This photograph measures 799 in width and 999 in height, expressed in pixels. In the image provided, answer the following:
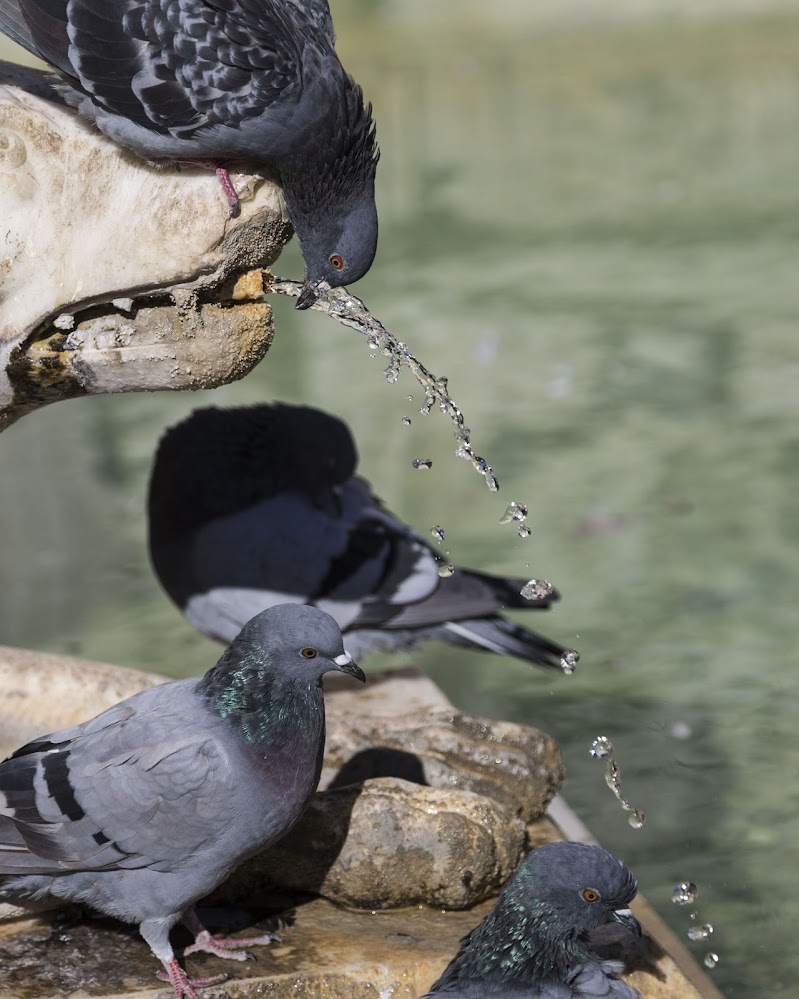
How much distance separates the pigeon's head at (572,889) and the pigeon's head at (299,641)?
0.57 m

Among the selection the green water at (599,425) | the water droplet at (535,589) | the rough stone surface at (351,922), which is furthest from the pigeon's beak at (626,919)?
the water droplet at (535,589)

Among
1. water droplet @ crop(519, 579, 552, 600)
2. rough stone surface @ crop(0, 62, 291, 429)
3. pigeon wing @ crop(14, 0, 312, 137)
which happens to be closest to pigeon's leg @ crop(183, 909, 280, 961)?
rough stone surface @ crop(0, 62, 291, 429)

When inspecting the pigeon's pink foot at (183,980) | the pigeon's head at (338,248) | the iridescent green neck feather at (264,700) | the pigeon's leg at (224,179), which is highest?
the pigeon's leg at (224,179)

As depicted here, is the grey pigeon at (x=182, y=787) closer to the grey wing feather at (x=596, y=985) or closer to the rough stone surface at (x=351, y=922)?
the rough stone surface at (x=351, y=922)

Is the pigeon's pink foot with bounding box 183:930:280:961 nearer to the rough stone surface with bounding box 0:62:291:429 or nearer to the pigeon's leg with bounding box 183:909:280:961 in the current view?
the pigeon's leg with bounding box 183:909:280:961

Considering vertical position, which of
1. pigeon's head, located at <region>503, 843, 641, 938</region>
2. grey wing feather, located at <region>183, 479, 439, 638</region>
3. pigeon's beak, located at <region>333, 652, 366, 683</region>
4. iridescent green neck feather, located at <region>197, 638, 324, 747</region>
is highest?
pigeon's beak, located at <region>333, 652, 366, 683</region>

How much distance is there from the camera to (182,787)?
3061 mm

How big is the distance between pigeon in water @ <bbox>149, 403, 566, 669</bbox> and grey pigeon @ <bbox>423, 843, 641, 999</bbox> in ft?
5.85

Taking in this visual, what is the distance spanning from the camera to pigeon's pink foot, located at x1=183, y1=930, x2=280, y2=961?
330 cm

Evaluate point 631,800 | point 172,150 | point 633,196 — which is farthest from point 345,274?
point 633,196

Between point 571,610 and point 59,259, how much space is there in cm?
375

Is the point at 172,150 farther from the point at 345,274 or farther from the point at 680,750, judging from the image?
the point at 680,750

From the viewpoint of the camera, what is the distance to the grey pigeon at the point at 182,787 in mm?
3066

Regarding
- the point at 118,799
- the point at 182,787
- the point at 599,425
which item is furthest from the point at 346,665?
the point at 599,425
